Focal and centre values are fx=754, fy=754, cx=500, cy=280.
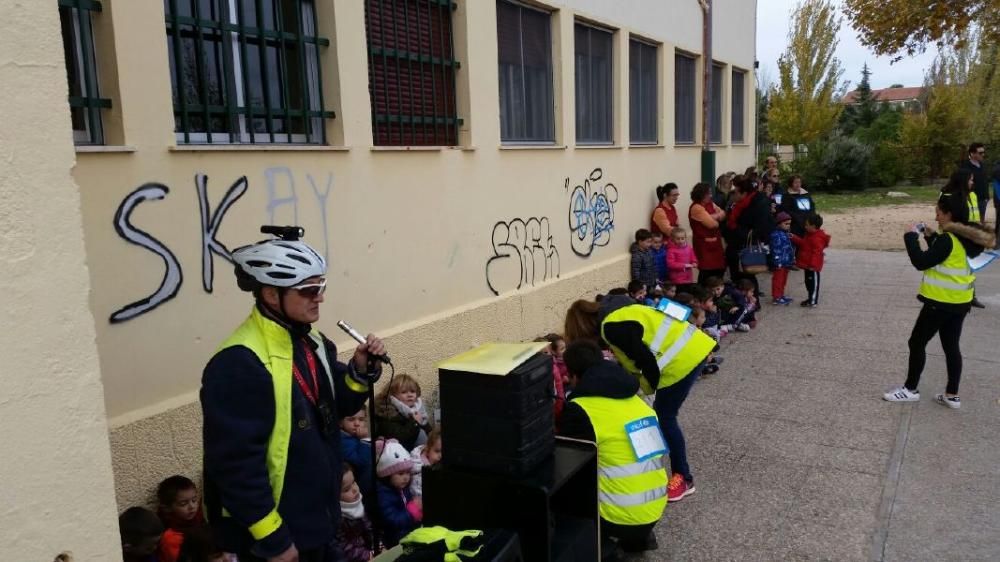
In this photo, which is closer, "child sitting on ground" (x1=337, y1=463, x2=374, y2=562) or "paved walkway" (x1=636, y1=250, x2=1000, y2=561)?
"child sitting on ground" (x1=337, y1=463, x2=374, y2=562)

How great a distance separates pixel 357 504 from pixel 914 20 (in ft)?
49.6

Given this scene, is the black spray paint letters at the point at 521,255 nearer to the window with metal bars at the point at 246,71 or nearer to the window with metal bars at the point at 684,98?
the window with metal bars at the point at 246,71

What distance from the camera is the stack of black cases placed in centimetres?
306

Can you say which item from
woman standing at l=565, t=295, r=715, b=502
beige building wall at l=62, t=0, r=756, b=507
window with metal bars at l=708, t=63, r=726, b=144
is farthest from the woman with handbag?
woman standing at l=565, t=295, r=715, b=502

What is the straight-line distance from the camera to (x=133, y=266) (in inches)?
154

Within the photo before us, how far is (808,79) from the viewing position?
→ 1174 inches

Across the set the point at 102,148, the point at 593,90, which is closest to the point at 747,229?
the point at 593,90

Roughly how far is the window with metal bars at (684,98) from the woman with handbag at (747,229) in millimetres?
1734

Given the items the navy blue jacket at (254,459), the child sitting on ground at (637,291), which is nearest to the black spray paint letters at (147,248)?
the navy blue jacket at (254,459)

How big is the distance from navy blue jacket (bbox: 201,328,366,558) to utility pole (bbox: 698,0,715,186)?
34.6 ft

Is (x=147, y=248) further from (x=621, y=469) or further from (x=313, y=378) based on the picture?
(x=621, y=469)

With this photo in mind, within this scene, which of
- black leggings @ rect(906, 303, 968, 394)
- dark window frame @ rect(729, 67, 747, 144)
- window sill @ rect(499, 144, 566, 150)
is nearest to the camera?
black leggings @ rect(906, 303, 968, 394)

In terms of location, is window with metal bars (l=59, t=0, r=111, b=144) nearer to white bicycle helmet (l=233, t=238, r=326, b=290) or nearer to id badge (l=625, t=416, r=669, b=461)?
white bicycle helmet (l=233, t=238, r=326, b=290)

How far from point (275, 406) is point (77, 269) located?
2.97 feet
